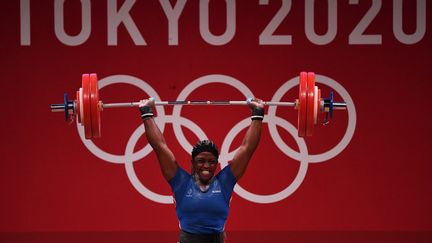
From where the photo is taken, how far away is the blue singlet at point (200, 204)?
3.53m

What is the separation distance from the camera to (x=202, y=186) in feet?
11.8

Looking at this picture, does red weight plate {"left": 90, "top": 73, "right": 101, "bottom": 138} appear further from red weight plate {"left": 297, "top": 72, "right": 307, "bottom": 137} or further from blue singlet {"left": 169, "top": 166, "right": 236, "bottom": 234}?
red weight plate {"left": 297, "top": 72, "right": 307, "bottom": 137}

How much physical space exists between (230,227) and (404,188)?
138 centimetres

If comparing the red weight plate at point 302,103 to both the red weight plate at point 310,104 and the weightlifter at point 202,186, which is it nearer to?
the red weight plate at point 310,104

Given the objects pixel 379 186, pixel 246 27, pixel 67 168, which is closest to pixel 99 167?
pixel 67 168

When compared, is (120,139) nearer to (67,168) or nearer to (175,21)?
(67,168)

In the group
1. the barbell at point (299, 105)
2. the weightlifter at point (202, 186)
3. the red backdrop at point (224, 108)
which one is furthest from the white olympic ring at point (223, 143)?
the weightlifter at point (202, 186)

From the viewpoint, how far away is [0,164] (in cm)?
555

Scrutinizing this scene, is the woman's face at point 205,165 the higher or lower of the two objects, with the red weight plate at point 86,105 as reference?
lower

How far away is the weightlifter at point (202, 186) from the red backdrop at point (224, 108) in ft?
6.23

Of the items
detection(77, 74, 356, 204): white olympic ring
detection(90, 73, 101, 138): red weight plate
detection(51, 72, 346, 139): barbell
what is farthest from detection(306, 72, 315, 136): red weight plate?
detection(77, 74, 356, 204): white olympic ring

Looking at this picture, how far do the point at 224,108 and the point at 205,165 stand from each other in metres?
2.00

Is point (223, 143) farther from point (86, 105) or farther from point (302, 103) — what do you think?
point (86, 105)

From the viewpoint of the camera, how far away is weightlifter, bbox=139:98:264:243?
3.54m
